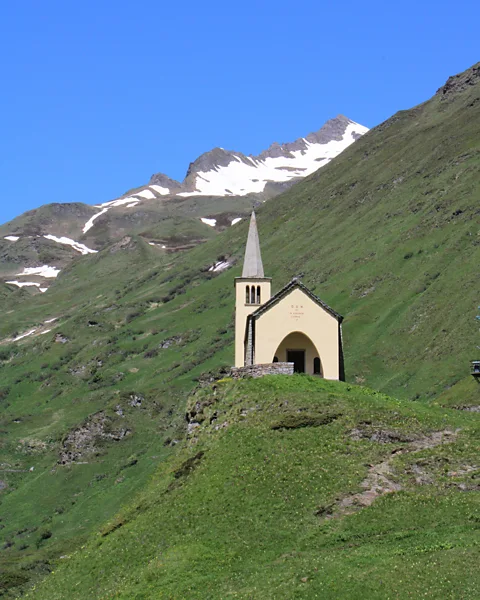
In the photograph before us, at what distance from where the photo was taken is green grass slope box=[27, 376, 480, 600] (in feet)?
91.3

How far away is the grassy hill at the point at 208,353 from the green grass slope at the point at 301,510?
2.48 ft

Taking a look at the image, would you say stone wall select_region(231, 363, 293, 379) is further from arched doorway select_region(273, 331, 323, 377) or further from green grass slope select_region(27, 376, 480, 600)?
arched doorway select_region(273, 331, 323, 377)

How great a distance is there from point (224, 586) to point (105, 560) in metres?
8.21

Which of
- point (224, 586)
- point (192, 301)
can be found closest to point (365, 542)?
point (224, 586)

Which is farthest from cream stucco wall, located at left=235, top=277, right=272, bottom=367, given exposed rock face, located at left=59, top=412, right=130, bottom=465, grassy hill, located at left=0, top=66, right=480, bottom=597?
exposed rock face, located at left=59, top=412, right=130, bottom=465

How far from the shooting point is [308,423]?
132 ft

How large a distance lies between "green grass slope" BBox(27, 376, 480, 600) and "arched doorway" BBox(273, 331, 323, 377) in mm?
8793

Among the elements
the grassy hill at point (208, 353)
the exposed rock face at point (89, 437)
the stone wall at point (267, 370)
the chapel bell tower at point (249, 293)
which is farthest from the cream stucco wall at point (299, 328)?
the exposed rock face at point (89, 437)

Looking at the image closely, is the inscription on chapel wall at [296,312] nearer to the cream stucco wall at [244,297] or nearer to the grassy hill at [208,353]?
the cream stucco wall at [244,297]

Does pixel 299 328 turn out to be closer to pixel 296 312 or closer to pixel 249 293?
pixel 296 312

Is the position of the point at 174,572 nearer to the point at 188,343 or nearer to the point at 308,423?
the point at 308,423

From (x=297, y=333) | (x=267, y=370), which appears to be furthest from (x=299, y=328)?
(x=267, y=370)

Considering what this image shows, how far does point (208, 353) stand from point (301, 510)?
387 ft

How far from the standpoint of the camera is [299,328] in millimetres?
53625
